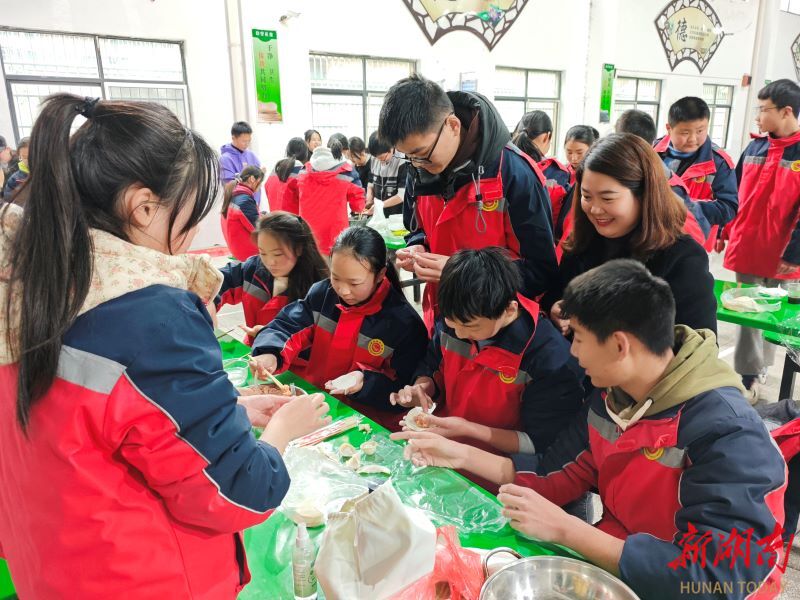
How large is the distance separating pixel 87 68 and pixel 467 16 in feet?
17.7

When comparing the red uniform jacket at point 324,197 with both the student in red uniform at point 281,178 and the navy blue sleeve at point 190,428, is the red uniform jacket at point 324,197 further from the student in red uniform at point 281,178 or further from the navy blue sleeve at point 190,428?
the navy blue sleeve at point 190,428

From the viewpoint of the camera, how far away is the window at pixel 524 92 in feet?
30.8

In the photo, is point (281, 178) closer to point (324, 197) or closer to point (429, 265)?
point (324, 197)

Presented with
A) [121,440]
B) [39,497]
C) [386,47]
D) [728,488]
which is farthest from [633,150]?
[386,47]

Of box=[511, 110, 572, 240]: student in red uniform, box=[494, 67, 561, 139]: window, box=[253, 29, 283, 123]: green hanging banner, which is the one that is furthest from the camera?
box=[494, 67, 561, 139]: window

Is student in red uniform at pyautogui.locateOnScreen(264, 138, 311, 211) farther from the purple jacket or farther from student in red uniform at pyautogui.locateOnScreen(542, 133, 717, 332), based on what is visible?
student in red uniform at pyautogui.locateOnScreen(542, 133, 717, 332)

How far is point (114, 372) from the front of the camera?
66 centimetres

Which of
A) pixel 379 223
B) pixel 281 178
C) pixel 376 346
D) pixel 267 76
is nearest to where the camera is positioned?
pixel 376 346

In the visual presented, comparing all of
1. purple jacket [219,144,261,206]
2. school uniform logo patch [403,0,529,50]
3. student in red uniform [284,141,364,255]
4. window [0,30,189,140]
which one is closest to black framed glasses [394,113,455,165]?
student in red uniform [284,141,364,255]

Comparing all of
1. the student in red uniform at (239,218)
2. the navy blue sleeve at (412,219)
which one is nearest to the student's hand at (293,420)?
the navy blue sleeve at (412,219)

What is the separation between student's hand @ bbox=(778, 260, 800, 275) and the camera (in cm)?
308

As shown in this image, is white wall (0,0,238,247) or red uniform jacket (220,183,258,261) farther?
white wall (0,0,238,247)

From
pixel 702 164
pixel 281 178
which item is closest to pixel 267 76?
pixel 281 178

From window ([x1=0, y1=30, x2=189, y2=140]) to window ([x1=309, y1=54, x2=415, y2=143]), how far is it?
1.85 m
